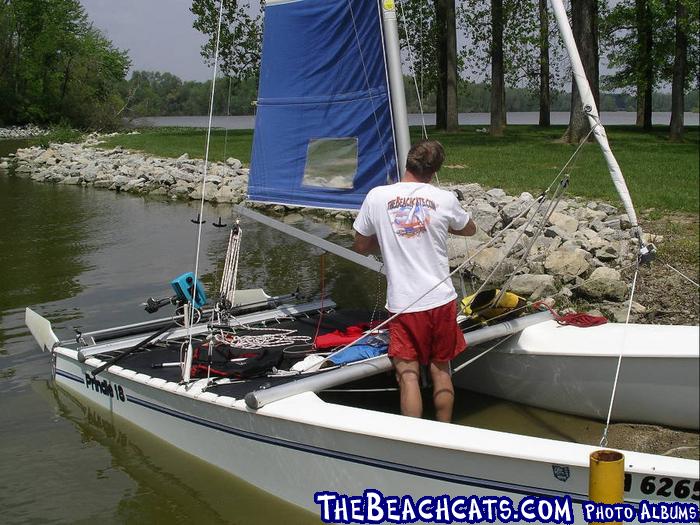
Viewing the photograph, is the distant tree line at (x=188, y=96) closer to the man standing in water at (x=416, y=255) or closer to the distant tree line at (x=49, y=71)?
the distant tree line at (x=49, y=71)

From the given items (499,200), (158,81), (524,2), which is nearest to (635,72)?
(524,2)

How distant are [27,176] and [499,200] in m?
20.6

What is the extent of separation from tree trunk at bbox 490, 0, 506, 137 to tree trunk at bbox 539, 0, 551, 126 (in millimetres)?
1265

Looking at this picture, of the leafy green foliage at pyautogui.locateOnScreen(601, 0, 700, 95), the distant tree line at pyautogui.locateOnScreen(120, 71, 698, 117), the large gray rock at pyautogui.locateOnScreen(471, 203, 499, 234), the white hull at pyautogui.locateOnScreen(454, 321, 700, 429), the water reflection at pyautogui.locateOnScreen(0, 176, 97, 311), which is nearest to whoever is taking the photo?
the white hull at pyautogui.locateOnScreen(454, 321, 700, 429)

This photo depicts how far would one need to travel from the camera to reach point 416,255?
4.67 meters

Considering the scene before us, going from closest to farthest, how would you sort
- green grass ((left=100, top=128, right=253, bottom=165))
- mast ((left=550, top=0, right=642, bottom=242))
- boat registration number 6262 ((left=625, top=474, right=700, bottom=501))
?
1. boat registration number 6262 ((left=625, top=474, right=700, bottom=501))
2. mast ((left=550, top=0, right=642, bottom=242))
3. green grass ((left=100, top=128, right=253, bottom=165))

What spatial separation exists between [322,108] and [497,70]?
18969 mm

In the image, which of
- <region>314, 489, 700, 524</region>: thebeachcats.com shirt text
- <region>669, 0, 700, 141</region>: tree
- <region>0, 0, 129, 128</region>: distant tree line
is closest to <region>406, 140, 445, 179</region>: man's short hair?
<region>669, 0, 700, 141</region>: tree

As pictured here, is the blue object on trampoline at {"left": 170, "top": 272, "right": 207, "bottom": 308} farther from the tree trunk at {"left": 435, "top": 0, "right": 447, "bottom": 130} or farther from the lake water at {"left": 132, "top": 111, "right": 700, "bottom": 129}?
the tree trunk at {"left": 435, "top": 0, "right": 447, "bottom": 130}

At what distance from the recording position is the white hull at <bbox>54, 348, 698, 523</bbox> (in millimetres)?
3877

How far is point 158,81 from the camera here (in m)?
87.3

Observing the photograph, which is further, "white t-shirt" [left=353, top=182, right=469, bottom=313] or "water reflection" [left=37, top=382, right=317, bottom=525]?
"water reflection" [left=37, top=382, right=317, bottom=525]

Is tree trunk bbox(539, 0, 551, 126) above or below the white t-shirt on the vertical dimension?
above

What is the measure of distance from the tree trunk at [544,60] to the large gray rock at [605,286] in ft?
52.9
